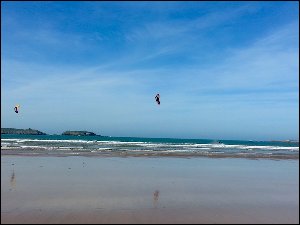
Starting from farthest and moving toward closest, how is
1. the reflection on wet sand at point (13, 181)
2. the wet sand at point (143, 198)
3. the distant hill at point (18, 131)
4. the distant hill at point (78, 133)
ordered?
the distant hill at point (78, 133) < the distant hill at point (18, 131) < the reflection on wet sand at point (13, 181) < the wet sand at point (143, 198)

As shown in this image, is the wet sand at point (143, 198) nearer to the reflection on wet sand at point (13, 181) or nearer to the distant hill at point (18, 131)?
the reflection on wet sand at point (13, 181)

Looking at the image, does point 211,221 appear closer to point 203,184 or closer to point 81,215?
point 81,215

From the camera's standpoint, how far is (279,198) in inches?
453

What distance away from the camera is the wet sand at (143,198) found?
8703mm

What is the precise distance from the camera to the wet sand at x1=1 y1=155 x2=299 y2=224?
8.70 meters

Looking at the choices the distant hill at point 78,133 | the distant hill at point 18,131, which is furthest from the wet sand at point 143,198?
the distant hill at point 78,133

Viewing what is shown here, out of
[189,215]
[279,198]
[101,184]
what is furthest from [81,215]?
[279,198]

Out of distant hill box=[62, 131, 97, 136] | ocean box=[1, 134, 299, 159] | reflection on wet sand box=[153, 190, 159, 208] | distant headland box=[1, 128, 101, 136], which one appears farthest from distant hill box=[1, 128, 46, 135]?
reflection on wet sand box=[153, 190, 159, 208]

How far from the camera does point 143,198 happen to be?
10789 mm

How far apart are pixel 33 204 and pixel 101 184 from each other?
375 cm

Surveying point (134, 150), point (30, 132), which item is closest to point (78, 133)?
point (30, 132)

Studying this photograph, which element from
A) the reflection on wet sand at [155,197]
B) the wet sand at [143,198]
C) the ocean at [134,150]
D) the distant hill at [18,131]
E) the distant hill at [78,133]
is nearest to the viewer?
the wet sand at [143,198]

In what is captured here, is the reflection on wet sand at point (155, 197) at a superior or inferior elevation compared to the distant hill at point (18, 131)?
inferior

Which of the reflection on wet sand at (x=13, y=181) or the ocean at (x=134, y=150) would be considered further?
the ocean at (x=134, y=150)
